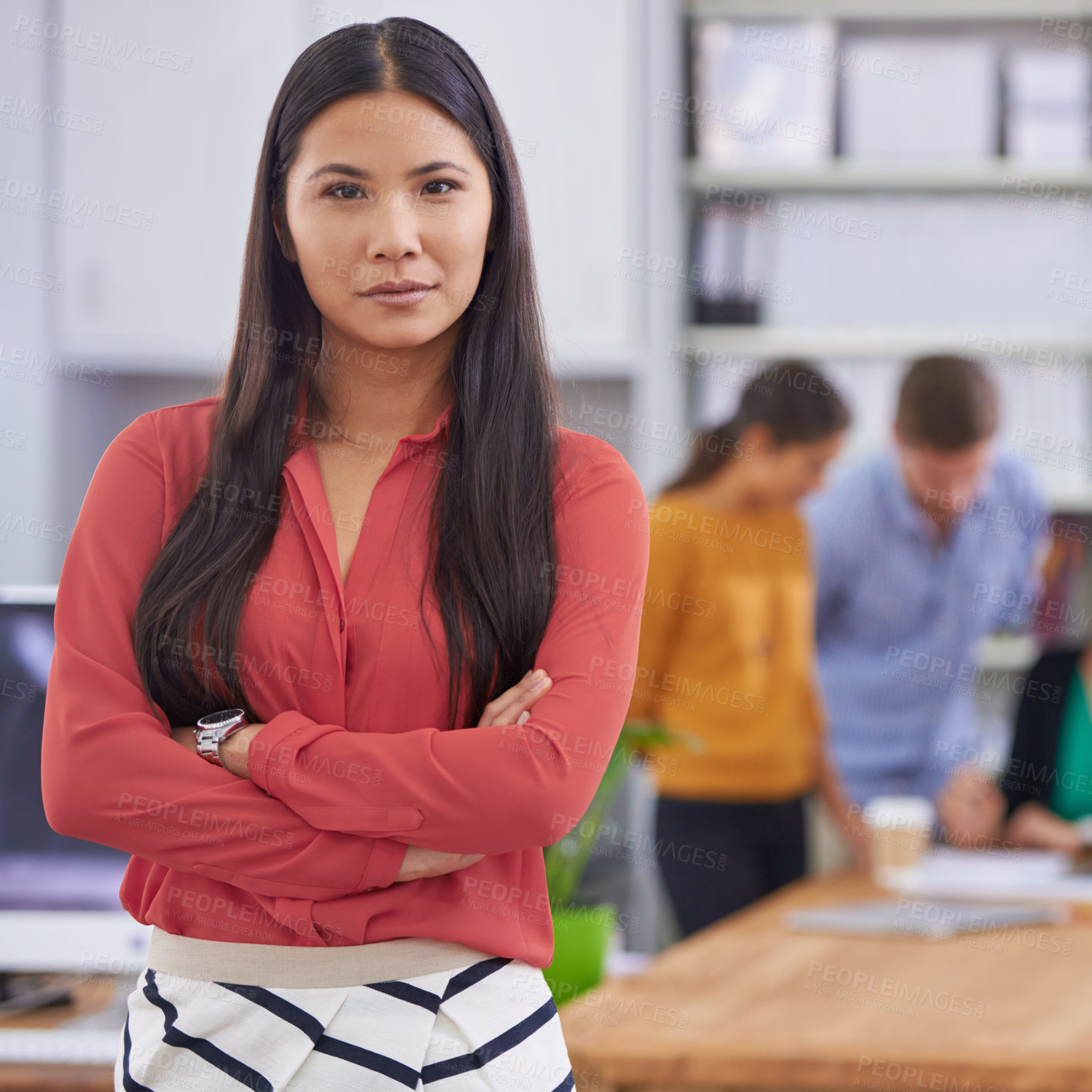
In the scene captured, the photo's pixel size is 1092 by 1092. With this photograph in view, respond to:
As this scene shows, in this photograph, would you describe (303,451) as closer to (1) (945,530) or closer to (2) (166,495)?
(2) (166,495)

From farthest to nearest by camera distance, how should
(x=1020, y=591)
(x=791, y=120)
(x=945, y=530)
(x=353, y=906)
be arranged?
(x=791, y=120), (x=1020, y=591), (x=945, y=530), (x=353, y=906)

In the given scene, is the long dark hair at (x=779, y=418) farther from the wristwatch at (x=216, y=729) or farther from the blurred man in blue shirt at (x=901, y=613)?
the wristwatch at (x=216, y=729)

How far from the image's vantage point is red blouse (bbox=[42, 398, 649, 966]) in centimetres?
84

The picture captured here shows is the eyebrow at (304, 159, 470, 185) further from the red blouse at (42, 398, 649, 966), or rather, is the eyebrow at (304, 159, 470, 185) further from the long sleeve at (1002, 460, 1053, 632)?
the long sleeve at (1002, 460, 1053, 632)

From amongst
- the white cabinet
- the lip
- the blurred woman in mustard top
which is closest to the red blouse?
the lip

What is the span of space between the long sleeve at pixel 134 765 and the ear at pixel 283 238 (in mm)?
152

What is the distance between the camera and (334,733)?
855 mm

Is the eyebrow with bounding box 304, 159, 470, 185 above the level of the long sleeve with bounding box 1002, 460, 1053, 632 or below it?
above

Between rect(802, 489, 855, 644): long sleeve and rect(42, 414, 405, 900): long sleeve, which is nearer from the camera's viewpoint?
rect(42, 414, 405, 900): long sleeve

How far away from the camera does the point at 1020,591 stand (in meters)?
3.36

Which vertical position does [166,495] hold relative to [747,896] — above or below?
above

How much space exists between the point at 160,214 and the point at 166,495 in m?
2.51

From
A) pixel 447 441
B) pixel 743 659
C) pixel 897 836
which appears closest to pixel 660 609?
pixel 743 659

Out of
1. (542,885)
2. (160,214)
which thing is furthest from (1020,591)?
(542,885)
